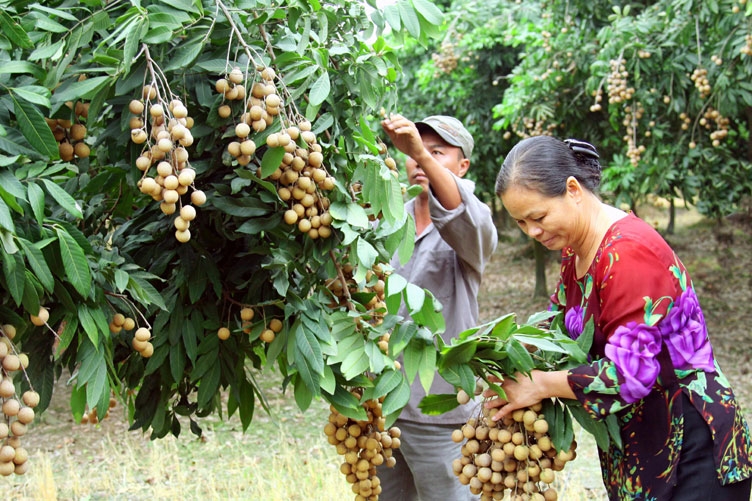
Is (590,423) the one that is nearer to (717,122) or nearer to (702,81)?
(702,81)

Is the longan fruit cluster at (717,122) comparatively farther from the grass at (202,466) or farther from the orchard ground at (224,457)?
the grass at (202,466)

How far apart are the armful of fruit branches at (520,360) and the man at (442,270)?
2.36ft

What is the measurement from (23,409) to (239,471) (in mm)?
3668

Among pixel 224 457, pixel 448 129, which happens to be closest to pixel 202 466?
pixel 224 457

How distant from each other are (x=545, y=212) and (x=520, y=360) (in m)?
0.41

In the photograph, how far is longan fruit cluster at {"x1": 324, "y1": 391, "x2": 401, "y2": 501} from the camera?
199 centimetres

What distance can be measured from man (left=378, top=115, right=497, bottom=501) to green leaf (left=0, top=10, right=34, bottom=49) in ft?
4.02

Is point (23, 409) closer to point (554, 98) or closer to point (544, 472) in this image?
point (544, 472)

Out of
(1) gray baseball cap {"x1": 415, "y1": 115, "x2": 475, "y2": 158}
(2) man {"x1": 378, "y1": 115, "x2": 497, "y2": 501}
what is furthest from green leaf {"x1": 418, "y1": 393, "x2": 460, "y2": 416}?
(1) gray baseball cap {"x1": 415, "y1": 115, "x2": 475, "y2": 158}

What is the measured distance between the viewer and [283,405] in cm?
737

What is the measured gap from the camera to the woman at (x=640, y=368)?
1.70 m

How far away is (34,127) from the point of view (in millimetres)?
1452

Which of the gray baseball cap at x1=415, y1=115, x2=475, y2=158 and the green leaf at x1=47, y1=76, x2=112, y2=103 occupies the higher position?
the green leaf at x1=47, y1=76, x2=112, y2=103

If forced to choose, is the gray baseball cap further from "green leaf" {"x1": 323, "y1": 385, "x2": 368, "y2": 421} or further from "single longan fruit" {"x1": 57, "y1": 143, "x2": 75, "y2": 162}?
"single longan fruit" {"x1": 57, "y1": 143, "x2": 75, "y2": 162}
